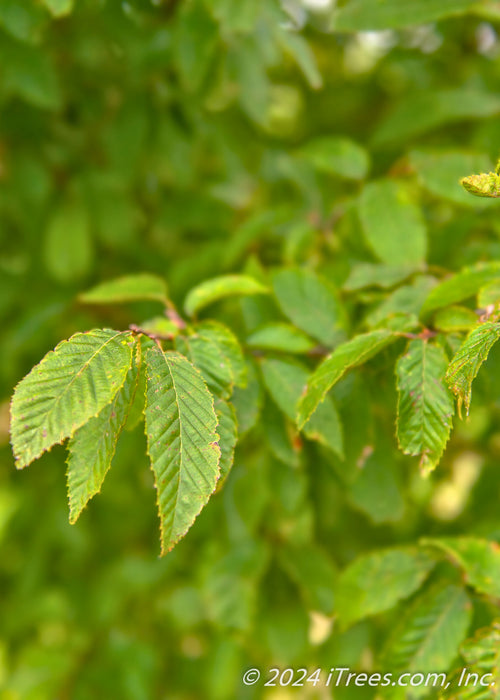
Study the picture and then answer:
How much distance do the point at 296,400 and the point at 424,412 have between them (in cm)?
20

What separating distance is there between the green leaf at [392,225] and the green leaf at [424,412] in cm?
34

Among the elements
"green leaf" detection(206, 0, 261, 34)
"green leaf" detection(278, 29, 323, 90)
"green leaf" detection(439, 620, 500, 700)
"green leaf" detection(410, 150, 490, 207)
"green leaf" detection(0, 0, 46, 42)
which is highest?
"green leaf" detection(0, 0, 46, 42)

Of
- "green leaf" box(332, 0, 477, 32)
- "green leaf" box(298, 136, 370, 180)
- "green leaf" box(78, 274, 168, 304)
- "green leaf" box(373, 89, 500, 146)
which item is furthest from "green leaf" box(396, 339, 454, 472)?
"green leaf" box(373, 89, 500, 146)

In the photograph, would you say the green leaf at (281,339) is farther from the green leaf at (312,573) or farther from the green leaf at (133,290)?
the green leaf at (312,573)

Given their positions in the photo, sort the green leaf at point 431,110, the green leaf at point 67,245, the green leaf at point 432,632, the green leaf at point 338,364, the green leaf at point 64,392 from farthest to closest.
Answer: the green leaf at point 67,245 → the green leaf at point 431,110 → the green leaf at point 432,632 → the green leaf at point 338,364 → the green leaf at point 64,392

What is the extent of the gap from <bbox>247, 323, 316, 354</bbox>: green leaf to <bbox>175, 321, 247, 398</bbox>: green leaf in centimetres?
10

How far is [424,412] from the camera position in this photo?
2.20 feet

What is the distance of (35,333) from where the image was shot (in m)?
1.34

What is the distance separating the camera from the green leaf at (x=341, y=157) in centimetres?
114

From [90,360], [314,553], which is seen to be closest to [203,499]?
[90,360]

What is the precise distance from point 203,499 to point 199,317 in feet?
2.48

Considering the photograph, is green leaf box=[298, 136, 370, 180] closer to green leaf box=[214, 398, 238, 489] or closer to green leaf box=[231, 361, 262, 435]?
green leaf box=[231, 361, 262, 435]

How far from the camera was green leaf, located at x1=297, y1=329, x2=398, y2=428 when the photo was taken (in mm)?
680

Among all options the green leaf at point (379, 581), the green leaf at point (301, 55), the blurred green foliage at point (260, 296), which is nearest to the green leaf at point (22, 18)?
the blurred green foliage at point (260, 296)
